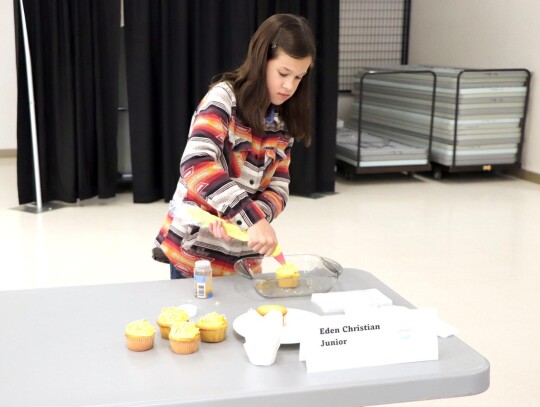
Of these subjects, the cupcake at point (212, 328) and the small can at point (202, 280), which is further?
the small can at point (202, 280)

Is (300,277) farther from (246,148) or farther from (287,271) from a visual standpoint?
(246,148)

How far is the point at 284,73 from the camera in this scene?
1893 millimetres

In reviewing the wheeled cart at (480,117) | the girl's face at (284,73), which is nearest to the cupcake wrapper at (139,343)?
the girl's face at (284,73)

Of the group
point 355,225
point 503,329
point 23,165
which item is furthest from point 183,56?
point 503,329

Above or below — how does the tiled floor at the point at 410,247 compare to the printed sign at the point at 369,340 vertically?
below

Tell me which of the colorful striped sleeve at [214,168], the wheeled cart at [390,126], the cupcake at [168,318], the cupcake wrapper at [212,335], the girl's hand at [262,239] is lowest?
the wheeled cart at [390,126]

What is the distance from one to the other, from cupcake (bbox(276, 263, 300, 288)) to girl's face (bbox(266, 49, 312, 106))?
43 cm

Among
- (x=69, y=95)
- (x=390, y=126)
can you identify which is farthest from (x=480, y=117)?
A: (x=69, y=95)

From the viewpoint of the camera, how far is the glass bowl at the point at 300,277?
1.76 m

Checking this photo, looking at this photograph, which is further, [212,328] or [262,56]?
[262,56]

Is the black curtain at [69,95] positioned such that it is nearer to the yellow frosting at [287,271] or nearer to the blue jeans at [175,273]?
the blue jeans at [175,273]

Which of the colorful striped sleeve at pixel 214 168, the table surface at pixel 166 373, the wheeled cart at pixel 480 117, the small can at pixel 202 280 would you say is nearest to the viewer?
the table surface at pixel 166 373

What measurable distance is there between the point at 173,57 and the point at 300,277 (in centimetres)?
346

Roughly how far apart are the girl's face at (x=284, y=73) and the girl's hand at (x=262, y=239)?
1.18 ft
